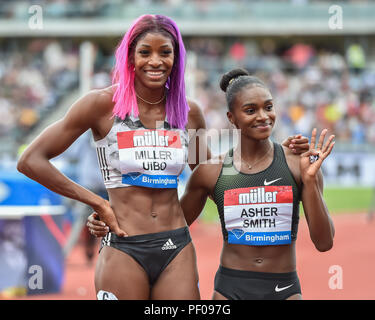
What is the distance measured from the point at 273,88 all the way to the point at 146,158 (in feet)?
59.8

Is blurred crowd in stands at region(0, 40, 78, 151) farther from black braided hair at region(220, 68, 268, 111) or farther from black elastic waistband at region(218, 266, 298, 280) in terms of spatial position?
black elastic waistband at region(218, 266, 298, 280)

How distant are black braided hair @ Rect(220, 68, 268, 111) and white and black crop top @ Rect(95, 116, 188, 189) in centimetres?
46

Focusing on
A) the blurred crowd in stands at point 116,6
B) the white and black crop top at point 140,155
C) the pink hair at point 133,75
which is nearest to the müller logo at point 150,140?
the white and black crop top at point 140,155

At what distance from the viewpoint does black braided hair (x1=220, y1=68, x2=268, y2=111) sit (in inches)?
145

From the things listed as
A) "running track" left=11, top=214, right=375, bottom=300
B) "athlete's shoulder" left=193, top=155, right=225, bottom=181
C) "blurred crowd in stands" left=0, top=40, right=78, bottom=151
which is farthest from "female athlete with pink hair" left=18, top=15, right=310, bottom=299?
"blurred crowd in stands" left=0, top=40, right=78, bottom=151

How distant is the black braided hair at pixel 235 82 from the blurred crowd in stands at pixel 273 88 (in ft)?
42.9

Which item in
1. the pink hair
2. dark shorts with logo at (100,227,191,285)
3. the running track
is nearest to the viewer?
dark shorts with logo at (100,227,191,285)

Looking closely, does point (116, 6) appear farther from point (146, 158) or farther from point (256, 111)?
Answer: point (146, 158)

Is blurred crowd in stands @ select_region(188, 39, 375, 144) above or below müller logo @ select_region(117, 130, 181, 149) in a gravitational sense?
above

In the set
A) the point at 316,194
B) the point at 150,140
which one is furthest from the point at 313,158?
the point at 150,140

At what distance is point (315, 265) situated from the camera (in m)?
9.30

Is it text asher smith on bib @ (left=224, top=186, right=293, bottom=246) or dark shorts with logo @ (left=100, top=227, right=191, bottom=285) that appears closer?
dark shorts with logo @ (left=100, top=227, right=191, bottom=285)

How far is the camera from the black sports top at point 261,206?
359 centimetres
